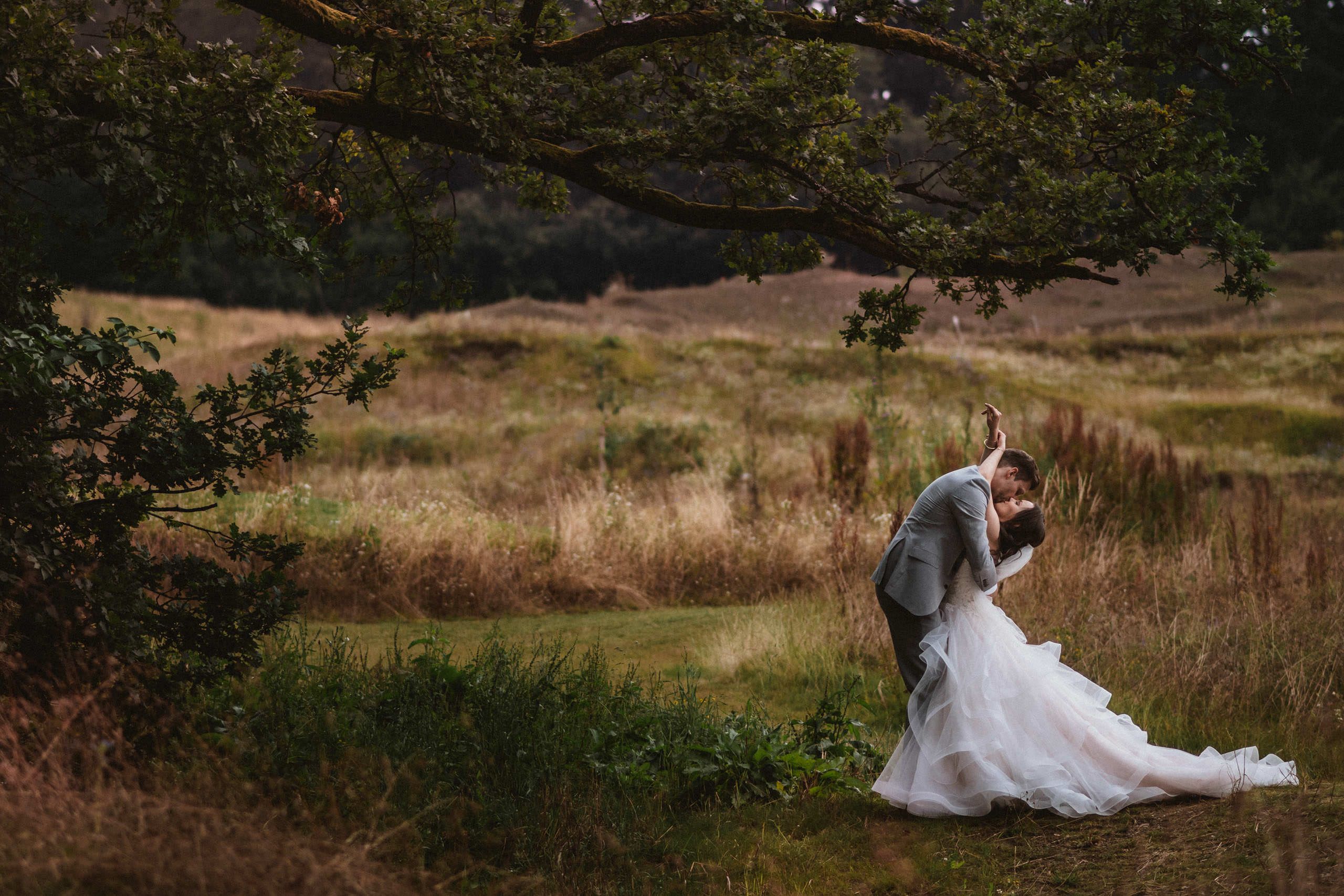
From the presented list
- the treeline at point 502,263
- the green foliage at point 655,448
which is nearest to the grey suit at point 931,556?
the green foliage at point 655,448

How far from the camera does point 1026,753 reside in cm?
478

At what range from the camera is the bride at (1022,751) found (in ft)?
15.6

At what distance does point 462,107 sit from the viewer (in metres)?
4.61

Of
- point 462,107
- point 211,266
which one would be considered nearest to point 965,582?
point 462,107

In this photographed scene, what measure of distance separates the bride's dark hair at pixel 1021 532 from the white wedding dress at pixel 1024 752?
0.55m

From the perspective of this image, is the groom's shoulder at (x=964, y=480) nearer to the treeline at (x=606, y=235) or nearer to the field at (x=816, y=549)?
the field at (x=816, y=549)

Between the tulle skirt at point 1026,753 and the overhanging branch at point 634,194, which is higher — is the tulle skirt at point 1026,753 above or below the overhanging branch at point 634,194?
below

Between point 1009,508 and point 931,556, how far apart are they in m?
0.56

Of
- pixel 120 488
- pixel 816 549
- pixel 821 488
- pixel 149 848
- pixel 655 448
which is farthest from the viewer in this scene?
pixel 655 448

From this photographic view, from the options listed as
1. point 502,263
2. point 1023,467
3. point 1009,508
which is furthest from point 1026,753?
point 502,263

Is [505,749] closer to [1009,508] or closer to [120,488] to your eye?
[120,488]

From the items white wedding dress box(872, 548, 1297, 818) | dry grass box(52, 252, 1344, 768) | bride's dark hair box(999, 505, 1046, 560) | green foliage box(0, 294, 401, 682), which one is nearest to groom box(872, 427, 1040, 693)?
bride's dark hair box(999, 505, 1046, 560)

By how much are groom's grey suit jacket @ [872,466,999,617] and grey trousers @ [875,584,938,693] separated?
0.38 feet

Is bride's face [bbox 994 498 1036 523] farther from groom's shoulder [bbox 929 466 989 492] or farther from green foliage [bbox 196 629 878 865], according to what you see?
green foliage [bbox 196 629 878 865]
